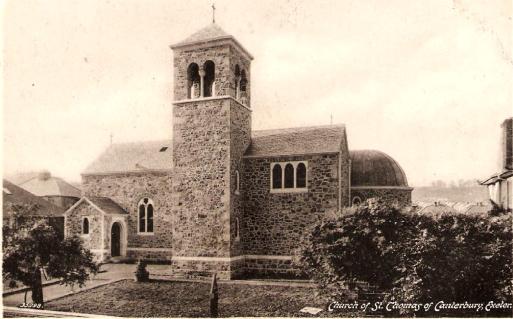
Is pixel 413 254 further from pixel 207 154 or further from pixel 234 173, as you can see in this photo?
pixel 207 154

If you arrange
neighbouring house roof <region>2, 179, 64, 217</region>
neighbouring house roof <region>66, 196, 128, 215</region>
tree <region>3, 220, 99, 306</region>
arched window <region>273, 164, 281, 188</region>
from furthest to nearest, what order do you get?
1. neighbouring house roof <region>66, 196, 128, 215</region>
2. neighbouring house roof <region>2, 179, 64, 217</region>
3. arched window <region>273, 164, 281, 188</region>
4. tree <region>3, 220, 99, 306</region>

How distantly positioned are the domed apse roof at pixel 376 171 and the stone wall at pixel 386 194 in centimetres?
32

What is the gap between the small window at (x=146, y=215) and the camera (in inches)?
1075

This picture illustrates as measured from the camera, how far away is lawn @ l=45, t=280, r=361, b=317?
14.5m

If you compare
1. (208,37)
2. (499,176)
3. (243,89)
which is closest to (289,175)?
(243,89)

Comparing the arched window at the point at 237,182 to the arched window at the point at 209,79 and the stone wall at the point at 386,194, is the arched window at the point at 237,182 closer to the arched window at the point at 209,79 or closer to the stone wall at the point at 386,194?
the arched window at the point at 209,79

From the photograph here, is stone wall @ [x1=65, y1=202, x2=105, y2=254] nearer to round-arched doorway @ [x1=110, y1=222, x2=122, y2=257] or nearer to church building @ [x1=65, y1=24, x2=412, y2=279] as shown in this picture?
round-arched doorway @ [x1=110, y1=222, x2=122, y2=257]

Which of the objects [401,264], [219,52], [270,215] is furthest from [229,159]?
[401,264]

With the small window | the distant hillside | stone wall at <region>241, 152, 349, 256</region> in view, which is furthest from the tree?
the distant hillside

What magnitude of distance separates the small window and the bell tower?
21.0 ft

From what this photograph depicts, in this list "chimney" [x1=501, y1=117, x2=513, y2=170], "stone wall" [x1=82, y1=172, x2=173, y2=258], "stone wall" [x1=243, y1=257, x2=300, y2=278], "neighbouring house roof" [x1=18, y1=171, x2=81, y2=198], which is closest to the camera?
"chimney" [x1=501, y1=117, x2=513, y2=170]

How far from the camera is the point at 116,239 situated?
27703mm

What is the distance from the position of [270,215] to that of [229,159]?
3548 mm

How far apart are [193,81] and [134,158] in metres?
9.24
